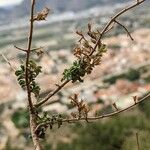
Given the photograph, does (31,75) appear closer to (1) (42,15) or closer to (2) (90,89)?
(1) (42,15)

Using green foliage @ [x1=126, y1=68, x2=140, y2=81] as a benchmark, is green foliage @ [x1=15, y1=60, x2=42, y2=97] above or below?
below

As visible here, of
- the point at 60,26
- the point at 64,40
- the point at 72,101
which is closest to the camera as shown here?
the point at 72,101

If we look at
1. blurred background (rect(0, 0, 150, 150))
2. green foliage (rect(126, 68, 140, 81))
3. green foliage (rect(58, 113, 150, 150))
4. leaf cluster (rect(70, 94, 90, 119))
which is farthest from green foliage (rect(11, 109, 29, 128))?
green foliage (rect(126, 68, 140, 81))

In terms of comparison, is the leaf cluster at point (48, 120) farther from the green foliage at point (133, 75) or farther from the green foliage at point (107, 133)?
the green foliage at point (133, 75)

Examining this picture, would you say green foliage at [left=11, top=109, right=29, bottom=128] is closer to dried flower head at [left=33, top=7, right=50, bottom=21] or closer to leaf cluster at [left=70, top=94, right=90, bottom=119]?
leaf cluster at [left=70, top=94, right=90, bottom=119]

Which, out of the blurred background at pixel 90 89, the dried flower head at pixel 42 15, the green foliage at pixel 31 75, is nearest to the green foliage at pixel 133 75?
the blurred background at pixel 90 89

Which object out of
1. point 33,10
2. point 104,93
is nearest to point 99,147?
point 33,10

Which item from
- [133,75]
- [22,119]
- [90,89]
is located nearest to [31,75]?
[22,119]

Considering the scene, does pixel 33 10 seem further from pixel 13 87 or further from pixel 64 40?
pixel 64 40
